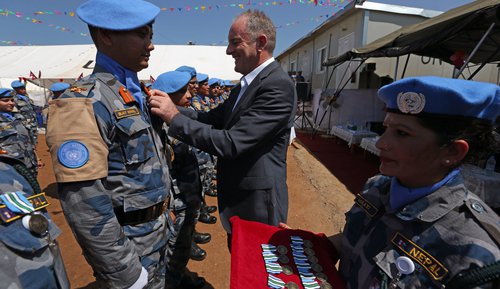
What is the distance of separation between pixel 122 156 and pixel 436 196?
1.48m

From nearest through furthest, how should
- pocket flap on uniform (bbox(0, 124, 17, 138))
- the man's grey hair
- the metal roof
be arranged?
1. the man's grey hair
2. pocket flap on uniform (bbox(0, 124, 17, 138))
3. the metal roof

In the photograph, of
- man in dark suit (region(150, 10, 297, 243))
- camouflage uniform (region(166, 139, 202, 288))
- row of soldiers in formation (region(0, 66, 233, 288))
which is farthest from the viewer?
camouflage uniform (region(166, 139, 202, 288))

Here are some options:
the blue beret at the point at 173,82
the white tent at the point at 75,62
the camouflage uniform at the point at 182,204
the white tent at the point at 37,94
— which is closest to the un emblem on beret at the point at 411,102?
the camouflage uniform at the point at 182,204

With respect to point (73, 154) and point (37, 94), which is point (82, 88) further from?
point (37, 94)

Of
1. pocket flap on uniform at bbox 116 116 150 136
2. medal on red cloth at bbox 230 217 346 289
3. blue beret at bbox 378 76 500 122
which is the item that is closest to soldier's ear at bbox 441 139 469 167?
blue beret at bbox 378 76 500 122

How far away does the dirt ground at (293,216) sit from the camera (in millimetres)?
3291

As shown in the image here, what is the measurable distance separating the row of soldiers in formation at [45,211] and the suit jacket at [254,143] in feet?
1.66

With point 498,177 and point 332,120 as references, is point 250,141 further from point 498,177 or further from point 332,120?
point 332,120

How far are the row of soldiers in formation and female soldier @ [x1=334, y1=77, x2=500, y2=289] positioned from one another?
141cm

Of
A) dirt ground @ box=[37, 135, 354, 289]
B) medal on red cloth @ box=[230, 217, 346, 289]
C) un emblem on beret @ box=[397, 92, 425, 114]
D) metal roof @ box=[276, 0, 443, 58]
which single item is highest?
metal roof @ box=[276, 0, 443, 58]

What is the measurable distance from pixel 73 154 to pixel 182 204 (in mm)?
1759

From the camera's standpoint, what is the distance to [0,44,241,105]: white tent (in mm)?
17281

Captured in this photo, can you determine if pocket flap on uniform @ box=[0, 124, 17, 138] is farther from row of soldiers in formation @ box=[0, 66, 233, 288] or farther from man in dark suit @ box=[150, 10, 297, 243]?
man in dark suit @ box=[150, 10, 297, 243]

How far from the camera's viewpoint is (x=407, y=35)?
607 cm
